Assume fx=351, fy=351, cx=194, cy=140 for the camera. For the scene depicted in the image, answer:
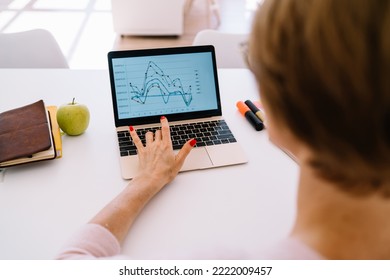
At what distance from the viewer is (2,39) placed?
139cm

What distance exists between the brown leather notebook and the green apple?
1.7 inches

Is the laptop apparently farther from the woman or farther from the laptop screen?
the woman

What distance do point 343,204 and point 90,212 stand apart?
1.63 ft

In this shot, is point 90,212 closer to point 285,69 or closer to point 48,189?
point 48,189

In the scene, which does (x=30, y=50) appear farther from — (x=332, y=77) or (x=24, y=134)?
(x=332, y=77)

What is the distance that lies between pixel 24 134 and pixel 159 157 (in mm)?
340

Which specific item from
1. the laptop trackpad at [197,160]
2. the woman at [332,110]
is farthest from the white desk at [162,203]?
the woman at [332,110]

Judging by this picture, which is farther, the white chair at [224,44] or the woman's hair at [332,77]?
the white chair at [224,44]

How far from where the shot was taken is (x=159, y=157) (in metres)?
0.84

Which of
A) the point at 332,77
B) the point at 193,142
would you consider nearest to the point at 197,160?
the point at 193,142

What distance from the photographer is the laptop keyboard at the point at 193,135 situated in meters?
0.93

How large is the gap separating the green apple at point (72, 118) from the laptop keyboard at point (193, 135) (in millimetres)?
105

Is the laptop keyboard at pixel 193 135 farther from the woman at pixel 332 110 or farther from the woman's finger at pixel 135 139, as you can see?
the woman at pixel 332 110
